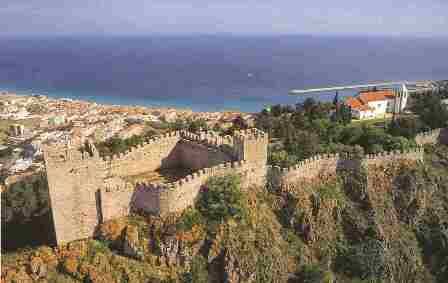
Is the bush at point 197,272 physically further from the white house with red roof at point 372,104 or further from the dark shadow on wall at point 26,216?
the white house with red roof at point 372,104

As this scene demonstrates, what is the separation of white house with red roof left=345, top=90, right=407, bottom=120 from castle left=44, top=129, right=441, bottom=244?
90.1 feet

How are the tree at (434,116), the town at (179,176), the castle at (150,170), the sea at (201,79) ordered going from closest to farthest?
the castle at (150,170) < the town at (179,176) < the tree at (434,116) < the sea at (201,79)

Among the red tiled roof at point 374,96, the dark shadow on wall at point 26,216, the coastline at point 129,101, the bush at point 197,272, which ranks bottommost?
the coastline at point 129,101

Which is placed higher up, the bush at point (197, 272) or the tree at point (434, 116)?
the tree at point (434, 116)

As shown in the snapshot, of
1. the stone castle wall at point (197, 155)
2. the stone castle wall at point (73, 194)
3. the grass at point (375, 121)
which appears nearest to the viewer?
the stone castle wall at point (73, 194)

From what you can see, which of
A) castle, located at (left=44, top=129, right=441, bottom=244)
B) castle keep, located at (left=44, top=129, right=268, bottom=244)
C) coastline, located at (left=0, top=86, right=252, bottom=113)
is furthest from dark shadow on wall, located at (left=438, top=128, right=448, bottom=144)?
coastline, located at (left=0, top=86, right=252, bottom=113)

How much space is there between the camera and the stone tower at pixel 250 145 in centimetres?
2330

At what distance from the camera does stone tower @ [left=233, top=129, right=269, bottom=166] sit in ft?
76.4

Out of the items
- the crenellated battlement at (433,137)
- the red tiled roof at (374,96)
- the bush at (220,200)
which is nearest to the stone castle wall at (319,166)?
the bush at (220,200)

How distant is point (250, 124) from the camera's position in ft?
161

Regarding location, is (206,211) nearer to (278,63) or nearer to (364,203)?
(364,203)

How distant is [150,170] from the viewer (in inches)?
1038

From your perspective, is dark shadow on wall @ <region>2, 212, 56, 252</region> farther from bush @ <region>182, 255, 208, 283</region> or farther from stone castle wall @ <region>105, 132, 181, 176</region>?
bush @ <region>182, 255, 208, 283</region>

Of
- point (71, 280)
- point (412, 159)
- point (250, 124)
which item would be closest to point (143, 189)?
point (71, 280)
